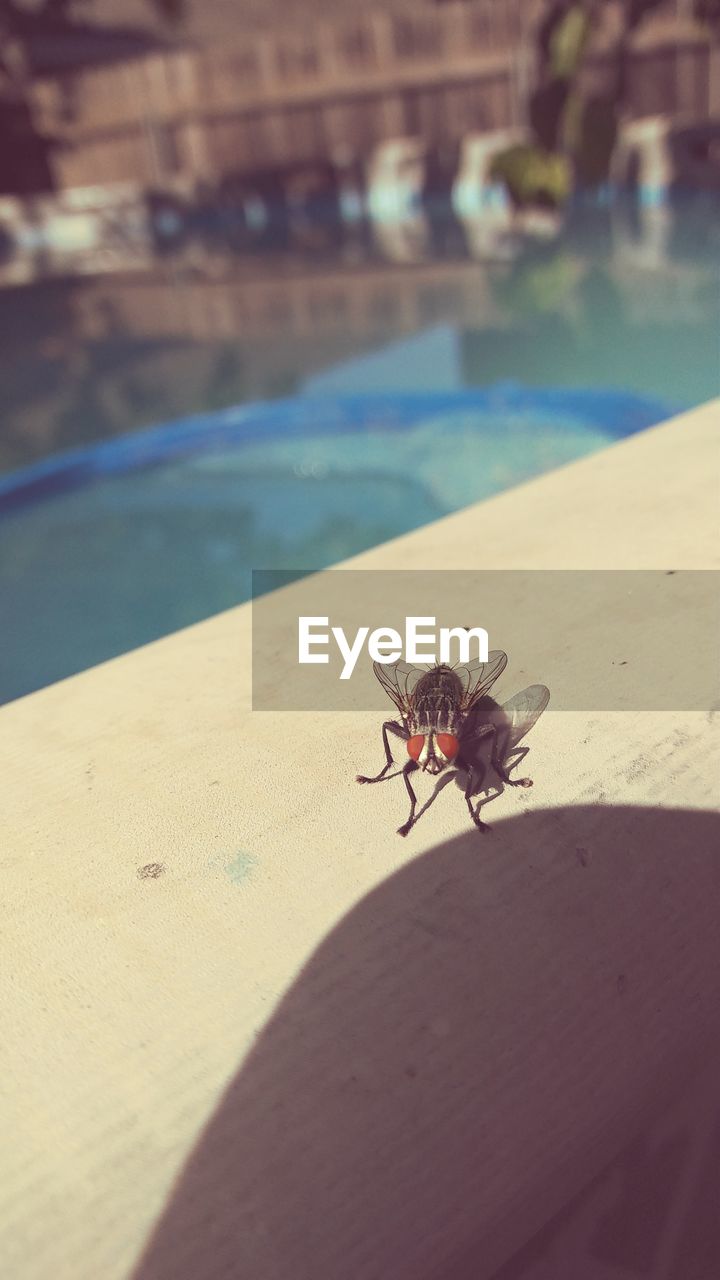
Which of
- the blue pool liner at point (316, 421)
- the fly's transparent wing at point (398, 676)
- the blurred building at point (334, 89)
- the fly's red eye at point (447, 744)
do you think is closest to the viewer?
the fly's red eye at point (447, 744)

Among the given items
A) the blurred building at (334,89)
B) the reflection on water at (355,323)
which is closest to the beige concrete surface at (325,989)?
the reflection on water at (355,323)

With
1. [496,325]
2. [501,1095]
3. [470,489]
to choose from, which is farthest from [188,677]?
[496,325]

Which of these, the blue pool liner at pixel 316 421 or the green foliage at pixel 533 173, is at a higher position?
the green foliage at pixel 533 173

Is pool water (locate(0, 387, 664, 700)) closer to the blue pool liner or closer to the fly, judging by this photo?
the blue pool liner

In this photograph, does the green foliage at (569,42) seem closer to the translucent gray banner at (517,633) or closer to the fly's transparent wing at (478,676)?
the translucent gray banner at (517,633)

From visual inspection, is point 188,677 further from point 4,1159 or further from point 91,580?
point 91,580

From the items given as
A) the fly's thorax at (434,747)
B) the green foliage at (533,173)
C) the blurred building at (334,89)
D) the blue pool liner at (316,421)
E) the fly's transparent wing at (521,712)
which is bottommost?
the blue pool liner at (316,421)

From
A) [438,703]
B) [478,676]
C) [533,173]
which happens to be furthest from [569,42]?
[438,703]
